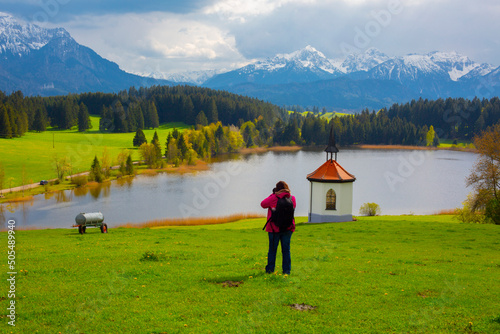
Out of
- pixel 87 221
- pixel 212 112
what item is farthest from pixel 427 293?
pixel 212 112

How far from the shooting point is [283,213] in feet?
37.0

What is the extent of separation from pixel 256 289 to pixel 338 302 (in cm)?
212

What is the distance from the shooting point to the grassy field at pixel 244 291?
325 inches

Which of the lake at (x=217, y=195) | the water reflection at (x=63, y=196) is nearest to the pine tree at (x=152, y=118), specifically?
the lake at (x=217, y=195)

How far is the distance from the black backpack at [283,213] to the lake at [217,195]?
34893mm

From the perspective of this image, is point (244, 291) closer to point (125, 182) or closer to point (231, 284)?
point (231, 284)

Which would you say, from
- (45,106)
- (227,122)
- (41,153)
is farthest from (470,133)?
(45,106)

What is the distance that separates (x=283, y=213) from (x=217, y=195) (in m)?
50.6

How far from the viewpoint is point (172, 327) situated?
800 cm

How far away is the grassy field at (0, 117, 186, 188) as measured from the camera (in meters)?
81.9

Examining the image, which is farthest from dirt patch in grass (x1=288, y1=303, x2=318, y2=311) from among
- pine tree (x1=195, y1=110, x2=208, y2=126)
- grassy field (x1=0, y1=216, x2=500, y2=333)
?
pine tree (x1=195, y1=110, x2=208, y2=126)

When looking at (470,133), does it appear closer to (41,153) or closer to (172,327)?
(41,153)

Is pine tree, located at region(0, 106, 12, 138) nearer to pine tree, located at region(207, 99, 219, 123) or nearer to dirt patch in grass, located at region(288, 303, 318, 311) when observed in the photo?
pine tree, located at region(207, 99, 219, 123)

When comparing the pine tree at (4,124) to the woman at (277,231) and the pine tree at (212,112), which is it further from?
the woman at (277,231)
